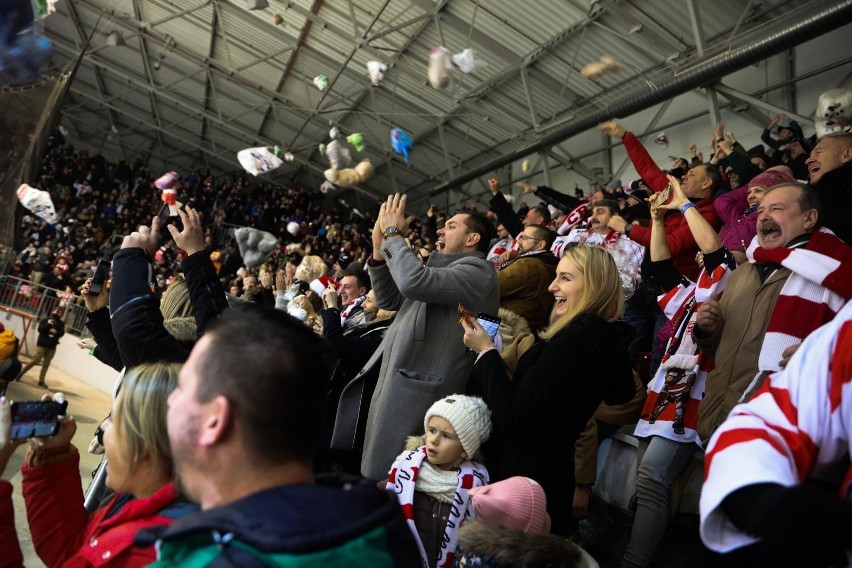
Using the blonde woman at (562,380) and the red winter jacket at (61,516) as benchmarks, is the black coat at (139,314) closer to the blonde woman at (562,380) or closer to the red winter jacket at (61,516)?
the red winter jacket at (61,516)

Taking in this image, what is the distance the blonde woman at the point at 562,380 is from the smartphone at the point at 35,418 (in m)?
1.37

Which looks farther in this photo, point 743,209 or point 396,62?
point 396,62

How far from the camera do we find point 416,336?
2865mm

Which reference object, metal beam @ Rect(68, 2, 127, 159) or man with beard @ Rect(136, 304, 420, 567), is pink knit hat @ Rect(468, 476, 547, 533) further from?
metal beam @ Rect(68, 2, 127, 159)

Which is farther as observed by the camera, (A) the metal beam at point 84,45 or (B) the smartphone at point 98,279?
(A) the metal beam at point 84,45

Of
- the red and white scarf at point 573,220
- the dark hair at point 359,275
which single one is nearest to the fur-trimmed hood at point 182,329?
the dark hair at point 359,275

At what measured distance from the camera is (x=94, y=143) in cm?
2867

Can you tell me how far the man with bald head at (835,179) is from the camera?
308 cm

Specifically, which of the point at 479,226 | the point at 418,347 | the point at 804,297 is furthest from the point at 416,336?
the point at 804,297

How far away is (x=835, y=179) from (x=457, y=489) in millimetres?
2361

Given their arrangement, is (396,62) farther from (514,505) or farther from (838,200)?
(514,505)

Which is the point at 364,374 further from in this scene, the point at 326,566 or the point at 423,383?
the point at 326,566

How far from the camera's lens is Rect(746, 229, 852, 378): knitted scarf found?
2.17 meters

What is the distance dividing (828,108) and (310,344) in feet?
23.2
